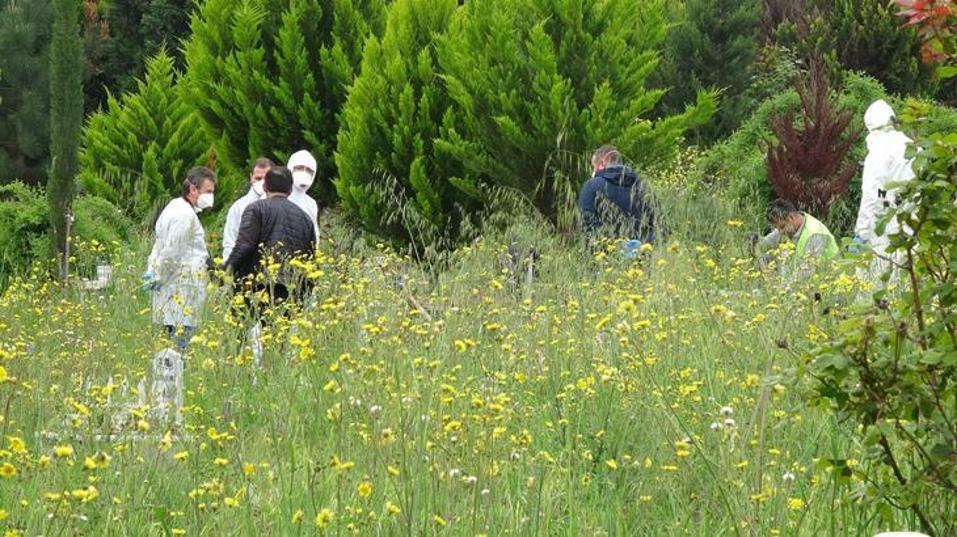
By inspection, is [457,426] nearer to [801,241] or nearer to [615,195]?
[801,241]

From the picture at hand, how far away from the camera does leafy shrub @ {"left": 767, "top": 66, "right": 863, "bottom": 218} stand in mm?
13031

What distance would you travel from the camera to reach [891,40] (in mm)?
21297

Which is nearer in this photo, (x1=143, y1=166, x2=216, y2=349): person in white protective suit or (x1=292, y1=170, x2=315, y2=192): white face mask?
(x1=143, y1=166, x2=216, y2=349): person in white protective suit

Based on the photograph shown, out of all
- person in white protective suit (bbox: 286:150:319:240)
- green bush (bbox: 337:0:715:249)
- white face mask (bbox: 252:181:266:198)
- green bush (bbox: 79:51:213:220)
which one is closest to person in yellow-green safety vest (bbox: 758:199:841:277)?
green bush (bbox: 337:0:715:249)

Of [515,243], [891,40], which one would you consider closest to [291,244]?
[515,243]

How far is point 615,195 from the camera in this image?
9.30 meters

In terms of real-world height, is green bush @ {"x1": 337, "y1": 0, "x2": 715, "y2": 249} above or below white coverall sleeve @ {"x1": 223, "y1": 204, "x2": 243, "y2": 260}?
above

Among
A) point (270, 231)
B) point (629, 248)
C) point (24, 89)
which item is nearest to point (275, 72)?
point (270, 231)

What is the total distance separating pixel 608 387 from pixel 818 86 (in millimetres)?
8831

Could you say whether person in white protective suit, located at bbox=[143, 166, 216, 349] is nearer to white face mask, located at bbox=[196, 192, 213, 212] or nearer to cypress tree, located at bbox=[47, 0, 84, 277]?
white face mask, located at bbox=[196, 192, 213, 212]

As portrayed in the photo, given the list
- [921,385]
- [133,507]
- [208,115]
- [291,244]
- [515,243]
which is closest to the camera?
[921,385]

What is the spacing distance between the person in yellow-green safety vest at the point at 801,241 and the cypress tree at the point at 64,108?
518 cm

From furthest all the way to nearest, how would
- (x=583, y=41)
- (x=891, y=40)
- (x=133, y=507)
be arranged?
(x=891, y=40) → (x=583, y=41) → (x=133, y=507)

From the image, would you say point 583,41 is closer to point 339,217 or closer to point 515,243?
point 339,217
